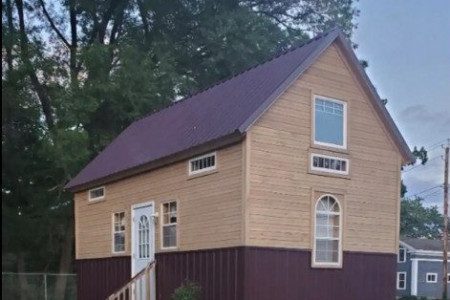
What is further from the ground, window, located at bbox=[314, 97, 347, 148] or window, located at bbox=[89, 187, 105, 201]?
window, located at bbox=[314, 97, 347, 148]

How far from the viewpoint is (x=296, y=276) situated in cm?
1170

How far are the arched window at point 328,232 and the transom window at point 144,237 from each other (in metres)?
4.20

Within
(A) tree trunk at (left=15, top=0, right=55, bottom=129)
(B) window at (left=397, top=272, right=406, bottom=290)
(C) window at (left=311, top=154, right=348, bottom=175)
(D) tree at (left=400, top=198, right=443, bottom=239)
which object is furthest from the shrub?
(D) tree at (left=400, top=198, right=443, bottom=239)

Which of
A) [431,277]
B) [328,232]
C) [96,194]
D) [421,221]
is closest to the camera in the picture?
[328,232]

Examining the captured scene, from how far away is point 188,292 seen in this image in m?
12.0

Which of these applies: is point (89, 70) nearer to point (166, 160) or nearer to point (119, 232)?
point (119, 232)

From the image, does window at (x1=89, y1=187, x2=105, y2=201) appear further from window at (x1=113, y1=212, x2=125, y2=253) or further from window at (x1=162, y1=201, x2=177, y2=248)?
window at (x1=162, y1=201, x2=177, y2=248)

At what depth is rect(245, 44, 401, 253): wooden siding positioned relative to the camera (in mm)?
11438

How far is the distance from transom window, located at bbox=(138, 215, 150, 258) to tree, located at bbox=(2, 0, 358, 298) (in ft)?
24.6

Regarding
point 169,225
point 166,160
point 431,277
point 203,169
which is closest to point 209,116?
point 166,160

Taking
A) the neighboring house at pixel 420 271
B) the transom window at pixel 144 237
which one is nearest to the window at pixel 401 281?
the neighboring house at pixel 420 271

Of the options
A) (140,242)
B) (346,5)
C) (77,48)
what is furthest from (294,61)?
(346,5)

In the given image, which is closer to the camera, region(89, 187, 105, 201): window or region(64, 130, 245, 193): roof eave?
region(64, 130, 245, 193): roof eave

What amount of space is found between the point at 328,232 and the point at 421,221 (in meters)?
58.4
